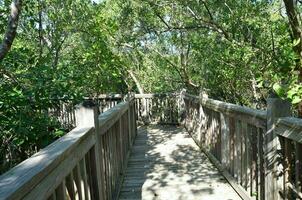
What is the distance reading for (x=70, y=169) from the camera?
2041 millimetres

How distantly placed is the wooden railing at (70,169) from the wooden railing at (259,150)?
1.48m

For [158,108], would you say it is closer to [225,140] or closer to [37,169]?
[225,140]

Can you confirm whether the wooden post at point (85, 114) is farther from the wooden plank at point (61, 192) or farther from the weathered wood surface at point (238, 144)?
the weathered wood surface at point (238, 144)

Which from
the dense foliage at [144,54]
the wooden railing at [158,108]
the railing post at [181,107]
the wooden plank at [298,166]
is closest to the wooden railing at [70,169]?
the dense foliage at [144,54]

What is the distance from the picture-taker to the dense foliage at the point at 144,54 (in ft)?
14.0

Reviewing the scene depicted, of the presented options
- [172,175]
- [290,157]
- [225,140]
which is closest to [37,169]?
[290,157]

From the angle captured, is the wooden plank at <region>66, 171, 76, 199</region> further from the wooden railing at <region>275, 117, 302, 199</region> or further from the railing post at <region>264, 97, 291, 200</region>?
the railing post at <region>264, 97, 291, 200</region>

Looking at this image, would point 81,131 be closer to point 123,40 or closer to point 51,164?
point 51,164

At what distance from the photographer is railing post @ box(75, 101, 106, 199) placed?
2775 millimetres

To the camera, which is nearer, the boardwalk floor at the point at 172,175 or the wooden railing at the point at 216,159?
the wooden railing at the point at 216,159

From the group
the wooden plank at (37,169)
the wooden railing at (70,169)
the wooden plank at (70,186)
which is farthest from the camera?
the wooden plank at (70,186)

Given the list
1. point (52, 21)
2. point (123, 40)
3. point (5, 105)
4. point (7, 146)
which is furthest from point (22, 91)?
point (123, 40)

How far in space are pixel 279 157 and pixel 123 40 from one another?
31.4 feet

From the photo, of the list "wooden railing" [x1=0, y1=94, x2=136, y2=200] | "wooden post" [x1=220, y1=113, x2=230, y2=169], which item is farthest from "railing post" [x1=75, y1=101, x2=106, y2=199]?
"wooden post" [x1=220, y1=113, x2=230, y2=169]
